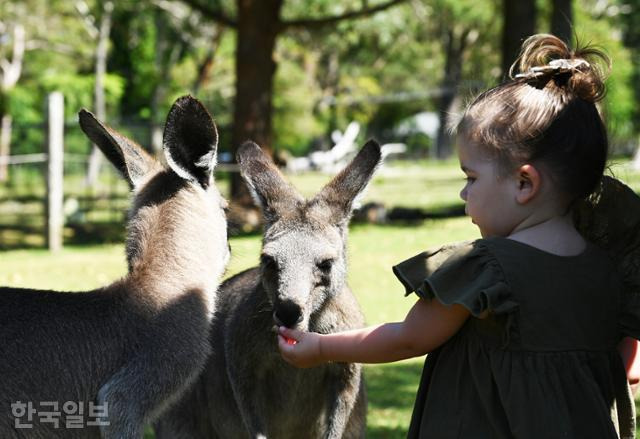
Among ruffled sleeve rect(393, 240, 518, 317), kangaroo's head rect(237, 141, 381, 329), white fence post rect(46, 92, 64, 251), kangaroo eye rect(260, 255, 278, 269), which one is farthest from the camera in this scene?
white fence post rect(46, 92, 64, 251)

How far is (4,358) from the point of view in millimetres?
2768

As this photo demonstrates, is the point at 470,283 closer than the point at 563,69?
Yes

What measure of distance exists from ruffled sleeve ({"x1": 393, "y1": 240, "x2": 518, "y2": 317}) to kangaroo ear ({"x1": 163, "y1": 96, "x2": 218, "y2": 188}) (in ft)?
3.14

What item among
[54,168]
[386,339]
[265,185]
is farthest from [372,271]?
[386,339]

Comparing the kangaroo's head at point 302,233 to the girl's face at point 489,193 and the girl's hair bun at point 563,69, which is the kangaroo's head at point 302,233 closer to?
the girl's face at point 489,193

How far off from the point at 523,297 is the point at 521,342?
0.12 metres

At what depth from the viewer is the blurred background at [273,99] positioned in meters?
9.15

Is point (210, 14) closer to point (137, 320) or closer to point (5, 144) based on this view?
point (5, 144)

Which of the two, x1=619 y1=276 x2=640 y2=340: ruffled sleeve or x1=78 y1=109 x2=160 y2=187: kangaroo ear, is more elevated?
x1=78 y1=109 x2=160 y2=187: kangaroo ear

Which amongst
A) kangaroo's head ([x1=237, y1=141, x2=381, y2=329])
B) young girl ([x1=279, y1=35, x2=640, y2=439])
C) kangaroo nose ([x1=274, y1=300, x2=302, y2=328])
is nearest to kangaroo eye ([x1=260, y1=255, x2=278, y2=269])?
kangaroo's head ([x1=237, y1=141, x2=381, y2=329])

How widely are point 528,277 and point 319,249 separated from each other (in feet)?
A: 3.42

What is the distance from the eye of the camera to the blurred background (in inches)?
360

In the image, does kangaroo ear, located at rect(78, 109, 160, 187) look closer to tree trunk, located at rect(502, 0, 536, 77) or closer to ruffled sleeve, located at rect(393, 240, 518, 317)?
ruffled sleeve, located at rect(393, 240, 518, 317)

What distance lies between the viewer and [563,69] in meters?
2.62
